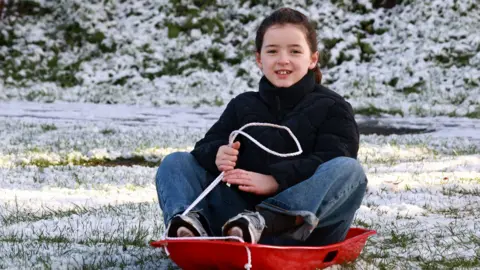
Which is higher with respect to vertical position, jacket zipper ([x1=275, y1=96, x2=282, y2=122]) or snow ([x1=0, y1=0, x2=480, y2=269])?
jacket zipper ([x1=275, y1=96, x2=282, y2=122])

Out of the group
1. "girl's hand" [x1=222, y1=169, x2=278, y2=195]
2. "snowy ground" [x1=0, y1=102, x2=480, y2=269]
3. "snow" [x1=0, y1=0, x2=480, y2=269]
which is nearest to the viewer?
"girl's hand" [x1=222, y1=169, x2=278, y2=195]

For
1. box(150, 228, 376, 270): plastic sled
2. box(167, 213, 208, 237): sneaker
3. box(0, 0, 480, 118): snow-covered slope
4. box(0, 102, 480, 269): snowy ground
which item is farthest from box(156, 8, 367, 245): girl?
box(0, 0, 480, 118): snow-covered slope

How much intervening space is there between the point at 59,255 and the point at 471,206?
323 centimetres

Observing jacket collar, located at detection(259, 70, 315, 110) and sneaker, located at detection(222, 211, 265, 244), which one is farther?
jacket collar, located at detection(259, 70, 315, 110)

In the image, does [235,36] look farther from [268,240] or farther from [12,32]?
[268,240]

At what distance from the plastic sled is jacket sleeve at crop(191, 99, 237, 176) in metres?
0.62

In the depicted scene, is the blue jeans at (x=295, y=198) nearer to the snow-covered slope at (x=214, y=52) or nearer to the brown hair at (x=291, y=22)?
the brown hair at (x=291, y=22)

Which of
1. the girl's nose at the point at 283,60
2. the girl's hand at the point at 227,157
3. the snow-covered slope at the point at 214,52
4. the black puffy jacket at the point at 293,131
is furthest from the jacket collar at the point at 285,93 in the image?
the snow-covered slope at the point at 214,52

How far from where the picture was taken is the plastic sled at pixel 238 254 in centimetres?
313

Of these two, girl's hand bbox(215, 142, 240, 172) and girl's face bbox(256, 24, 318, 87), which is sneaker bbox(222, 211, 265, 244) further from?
girl's face bbox(256, 24, 318, 87)

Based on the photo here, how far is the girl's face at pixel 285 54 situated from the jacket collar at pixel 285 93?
0.03 meters

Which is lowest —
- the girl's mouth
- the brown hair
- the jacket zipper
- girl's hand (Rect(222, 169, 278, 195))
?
girl's hand (Rect(222, 169, 278, 195))

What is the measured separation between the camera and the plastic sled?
313cm

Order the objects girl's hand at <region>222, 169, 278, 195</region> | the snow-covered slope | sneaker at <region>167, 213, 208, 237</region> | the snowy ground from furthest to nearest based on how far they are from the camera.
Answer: the snow-covered slope, the snowy ground, girl's hand at <region>222, 169, 278, 195</region>, sneaker at <region>167, 213, 208, 237</region>
